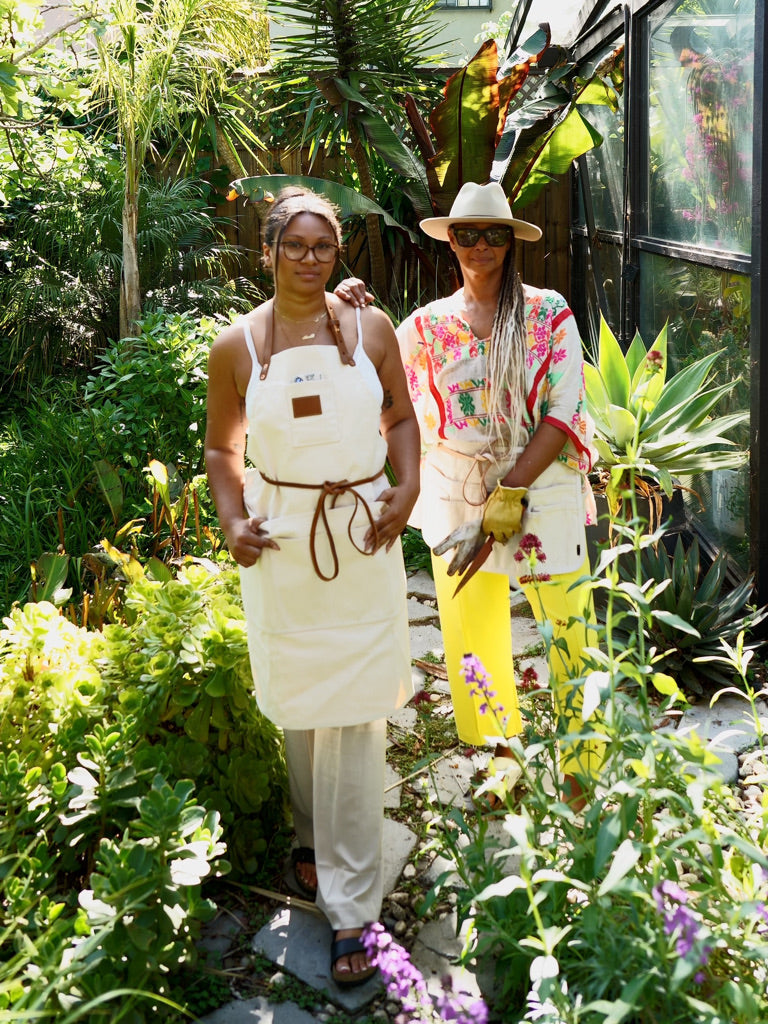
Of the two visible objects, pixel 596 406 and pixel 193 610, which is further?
pixel 596 406

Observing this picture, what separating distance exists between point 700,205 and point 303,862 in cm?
358

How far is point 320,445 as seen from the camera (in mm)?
2613

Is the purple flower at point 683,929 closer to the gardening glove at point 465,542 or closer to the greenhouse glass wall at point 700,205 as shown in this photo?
the gardening glove at point 465,542

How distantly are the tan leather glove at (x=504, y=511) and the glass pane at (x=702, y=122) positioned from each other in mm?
1899

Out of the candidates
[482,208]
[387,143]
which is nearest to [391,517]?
[482,208]

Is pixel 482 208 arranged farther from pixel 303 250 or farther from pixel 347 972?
pixel 347 972

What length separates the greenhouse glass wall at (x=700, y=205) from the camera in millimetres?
4180

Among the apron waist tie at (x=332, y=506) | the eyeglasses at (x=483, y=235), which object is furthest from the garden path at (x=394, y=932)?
the eyeglasses at (x=483, y=235)

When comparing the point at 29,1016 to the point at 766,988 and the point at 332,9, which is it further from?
the point at 332,9

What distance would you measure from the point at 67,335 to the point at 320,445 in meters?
5.30

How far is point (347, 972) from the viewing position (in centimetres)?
252

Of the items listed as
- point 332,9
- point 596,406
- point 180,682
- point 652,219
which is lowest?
point 180,682

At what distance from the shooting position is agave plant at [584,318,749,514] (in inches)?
171

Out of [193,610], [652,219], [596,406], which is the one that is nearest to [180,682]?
[193,610]
